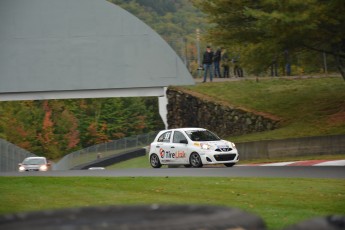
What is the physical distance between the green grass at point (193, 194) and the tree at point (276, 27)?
52.6 feet

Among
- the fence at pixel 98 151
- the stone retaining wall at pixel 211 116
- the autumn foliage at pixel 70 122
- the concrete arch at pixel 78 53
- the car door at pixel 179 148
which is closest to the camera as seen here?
the car door at pixel 179 148

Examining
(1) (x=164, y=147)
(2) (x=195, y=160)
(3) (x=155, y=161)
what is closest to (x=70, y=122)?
(3) (x=155, y=161)

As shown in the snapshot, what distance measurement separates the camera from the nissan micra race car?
31391 mm

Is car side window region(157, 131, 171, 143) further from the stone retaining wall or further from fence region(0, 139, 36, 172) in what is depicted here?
fence region(0, 139, 36, 172)

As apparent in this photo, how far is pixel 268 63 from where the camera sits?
136 ft

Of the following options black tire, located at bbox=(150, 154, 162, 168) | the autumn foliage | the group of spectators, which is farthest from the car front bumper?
the autumn foliage

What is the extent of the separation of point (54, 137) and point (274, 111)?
52.9 meters

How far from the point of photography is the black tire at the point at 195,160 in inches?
1243

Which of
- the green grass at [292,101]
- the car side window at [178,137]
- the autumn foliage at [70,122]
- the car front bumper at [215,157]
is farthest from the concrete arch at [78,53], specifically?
the autumn foliage at [70,122]

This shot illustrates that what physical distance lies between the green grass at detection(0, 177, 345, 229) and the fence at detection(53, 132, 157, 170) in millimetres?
34411

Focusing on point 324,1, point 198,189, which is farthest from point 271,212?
point 324,1

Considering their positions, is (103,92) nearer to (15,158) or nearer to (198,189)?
(15,158)

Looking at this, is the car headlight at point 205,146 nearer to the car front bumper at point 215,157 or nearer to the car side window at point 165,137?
the car front bumper at point 215,157

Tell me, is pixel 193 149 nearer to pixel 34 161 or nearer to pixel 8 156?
pixel 34 161
